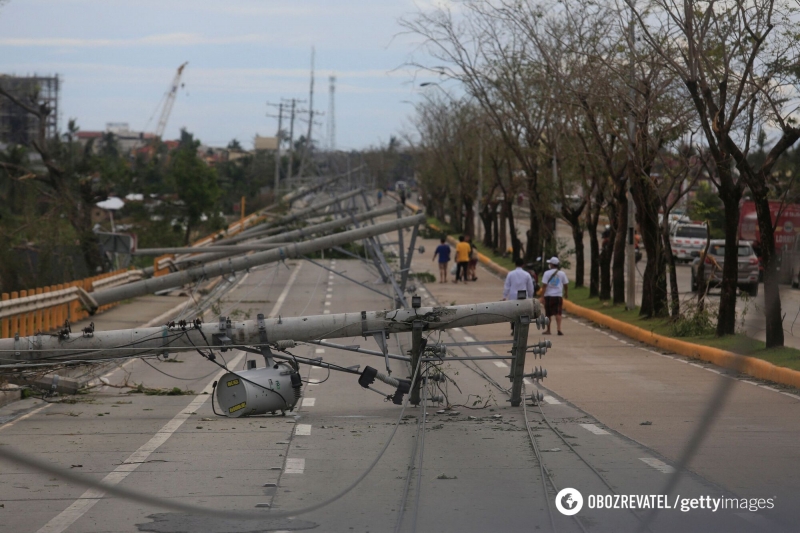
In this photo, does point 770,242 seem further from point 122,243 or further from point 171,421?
point 122,243

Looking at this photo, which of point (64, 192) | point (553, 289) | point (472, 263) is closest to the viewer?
point (553, 289)

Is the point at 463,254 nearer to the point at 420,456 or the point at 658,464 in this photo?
the point at 420,456

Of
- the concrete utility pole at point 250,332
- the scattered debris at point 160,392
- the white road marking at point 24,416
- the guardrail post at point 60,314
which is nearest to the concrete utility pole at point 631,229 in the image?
the concrete utility pole at point 250,332

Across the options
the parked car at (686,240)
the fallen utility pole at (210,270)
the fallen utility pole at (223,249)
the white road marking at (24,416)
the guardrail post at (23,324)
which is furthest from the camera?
the parked car at (686,240)

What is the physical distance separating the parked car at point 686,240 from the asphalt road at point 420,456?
3303 centimetres

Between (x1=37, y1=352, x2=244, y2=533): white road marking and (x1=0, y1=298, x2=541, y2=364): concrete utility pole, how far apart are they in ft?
3.34

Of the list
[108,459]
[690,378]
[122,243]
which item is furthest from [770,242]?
[122,243]

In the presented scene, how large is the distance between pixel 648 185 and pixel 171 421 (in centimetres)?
1538

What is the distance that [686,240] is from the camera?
1922 inches

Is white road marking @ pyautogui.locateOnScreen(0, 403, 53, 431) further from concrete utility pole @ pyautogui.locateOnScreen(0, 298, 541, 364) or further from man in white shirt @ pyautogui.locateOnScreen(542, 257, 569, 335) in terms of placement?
man in white shirt @ pyautogui.locateOnScreen(542, 257, 569, 335)

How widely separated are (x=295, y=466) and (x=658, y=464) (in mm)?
3309

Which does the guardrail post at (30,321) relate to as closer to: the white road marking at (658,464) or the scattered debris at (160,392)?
the scattered debris at (160,392)

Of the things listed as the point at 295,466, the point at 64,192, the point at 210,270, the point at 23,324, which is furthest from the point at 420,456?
the point at 64,192

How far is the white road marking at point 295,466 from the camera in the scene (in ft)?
29.2
